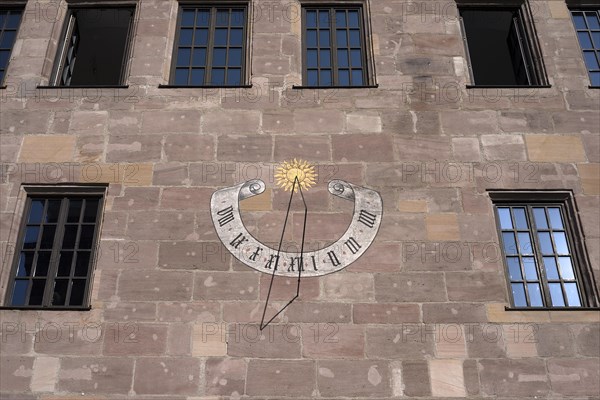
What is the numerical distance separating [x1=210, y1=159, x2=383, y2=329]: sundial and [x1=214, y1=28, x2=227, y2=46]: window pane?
2.84 metres

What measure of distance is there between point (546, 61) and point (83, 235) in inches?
293

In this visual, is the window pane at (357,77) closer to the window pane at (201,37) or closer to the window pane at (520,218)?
the window pane at (201,37)

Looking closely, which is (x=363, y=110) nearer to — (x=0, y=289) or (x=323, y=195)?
(x=323, y=195)

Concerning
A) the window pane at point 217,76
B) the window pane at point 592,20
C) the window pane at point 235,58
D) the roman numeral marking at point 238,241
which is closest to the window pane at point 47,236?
the roman numeral marking at point 238,241

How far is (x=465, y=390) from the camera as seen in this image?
9.05m

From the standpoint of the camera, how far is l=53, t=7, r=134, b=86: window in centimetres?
1273

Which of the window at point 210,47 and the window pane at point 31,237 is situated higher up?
the window at point 210,47

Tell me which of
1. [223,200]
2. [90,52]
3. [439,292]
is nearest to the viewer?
[439,292]

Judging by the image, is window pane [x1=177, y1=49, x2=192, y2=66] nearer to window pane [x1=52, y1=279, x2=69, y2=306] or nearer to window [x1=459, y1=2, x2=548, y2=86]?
window pane [x1=52, y1=279, x2=69, y2=306]

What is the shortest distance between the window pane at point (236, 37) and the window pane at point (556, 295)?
614 cm

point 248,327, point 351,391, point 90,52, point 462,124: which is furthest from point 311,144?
point 90,52

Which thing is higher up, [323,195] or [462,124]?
[462,124]

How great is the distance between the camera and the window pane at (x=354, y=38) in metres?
12.5

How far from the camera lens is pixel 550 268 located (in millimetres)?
10125
